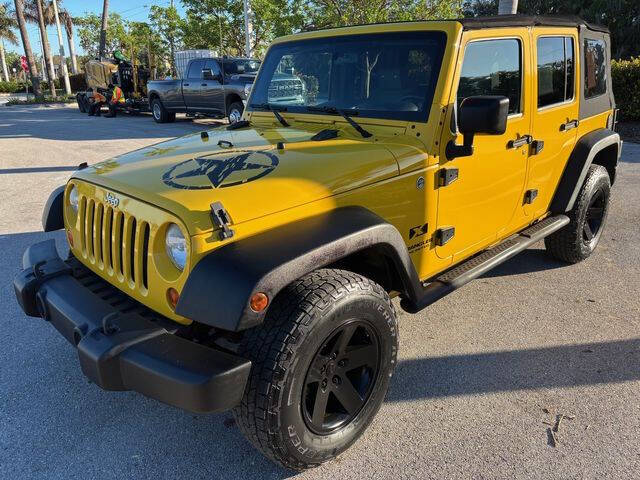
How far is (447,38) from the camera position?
9.05 ft

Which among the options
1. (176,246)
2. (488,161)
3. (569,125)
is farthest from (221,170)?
(569,125)

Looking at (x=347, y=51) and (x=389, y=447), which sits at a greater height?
(x=347, y=51)

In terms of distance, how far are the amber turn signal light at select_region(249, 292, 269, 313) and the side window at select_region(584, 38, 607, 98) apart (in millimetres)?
3531

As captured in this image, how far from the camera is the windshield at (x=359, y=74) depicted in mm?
2799

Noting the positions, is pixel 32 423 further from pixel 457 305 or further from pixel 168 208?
pixel 457 305

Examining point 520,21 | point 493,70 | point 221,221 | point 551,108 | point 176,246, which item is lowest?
point 176,246

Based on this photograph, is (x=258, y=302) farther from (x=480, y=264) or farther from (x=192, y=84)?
(x=192, y=84)

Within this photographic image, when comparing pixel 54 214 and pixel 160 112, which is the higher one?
pixel 160 112

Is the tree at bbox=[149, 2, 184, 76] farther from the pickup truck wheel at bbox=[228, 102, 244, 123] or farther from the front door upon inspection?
the front door

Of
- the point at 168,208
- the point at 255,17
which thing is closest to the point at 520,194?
the point at 168,208

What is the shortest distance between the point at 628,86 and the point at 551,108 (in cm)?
1014

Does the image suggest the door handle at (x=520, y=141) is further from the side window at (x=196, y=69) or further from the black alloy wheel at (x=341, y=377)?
the side window at (x=196, y=69)

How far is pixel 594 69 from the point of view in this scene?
4250 mm

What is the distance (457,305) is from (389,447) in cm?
161
